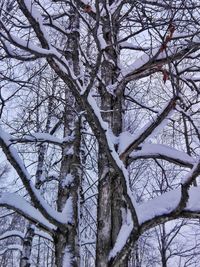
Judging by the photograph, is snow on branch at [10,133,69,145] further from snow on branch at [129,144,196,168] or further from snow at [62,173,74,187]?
snow on branch at [129,144,196,168]

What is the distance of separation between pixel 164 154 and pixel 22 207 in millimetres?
1455

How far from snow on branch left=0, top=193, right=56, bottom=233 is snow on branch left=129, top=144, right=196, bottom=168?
113cm

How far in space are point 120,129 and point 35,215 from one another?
4.89ft

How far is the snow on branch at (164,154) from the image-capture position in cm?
358

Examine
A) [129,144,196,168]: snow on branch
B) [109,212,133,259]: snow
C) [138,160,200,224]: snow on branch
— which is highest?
[129,144,196,168]: snow on branch

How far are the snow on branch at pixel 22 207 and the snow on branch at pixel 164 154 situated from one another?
1.13 meters

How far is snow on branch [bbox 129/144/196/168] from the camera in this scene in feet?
11.8

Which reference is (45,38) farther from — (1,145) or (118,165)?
(118,165)

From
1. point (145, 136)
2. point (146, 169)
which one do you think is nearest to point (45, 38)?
point (145, 136)

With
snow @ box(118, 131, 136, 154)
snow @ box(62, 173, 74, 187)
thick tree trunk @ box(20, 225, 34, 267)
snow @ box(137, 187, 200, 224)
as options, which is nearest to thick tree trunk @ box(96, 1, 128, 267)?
snow @ box(118, 131, 136, 154)

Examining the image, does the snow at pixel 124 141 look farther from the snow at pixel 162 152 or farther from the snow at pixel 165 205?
the snow at pixel 165 205

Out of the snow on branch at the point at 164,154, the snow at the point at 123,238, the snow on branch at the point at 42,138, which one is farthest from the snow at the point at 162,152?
the snow on branch at the point at 42,138

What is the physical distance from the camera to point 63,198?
14.8ft

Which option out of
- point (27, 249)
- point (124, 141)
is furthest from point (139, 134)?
point (27, 249)
